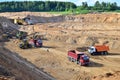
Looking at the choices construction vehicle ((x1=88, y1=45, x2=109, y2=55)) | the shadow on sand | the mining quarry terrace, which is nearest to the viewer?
the mining quarry terrace

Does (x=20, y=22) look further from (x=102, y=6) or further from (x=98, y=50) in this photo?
(x=98, y=50)

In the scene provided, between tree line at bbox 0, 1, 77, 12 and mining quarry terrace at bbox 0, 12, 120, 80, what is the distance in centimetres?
3196

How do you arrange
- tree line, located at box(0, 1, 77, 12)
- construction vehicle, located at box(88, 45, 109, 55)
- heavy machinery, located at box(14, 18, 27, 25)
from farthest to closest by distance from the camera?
tree line, located at box(0, 1, 77, 12) < heavy machinery, located at box(14, 18, 27, 25) < construction vehicle, located at box(88, 45, 109, 55)

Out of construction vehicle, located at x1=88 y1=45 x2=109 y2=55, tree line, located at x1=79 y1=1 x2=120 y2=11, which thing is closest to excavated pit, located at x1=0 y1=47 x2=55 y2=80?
construction vehicle, located at x1=88 y1=45 x2=109 y2=55

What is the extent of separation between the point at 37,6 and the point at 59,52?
78022 mm

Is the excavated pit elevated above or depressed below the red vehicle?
above

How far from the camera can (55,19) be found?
286ft

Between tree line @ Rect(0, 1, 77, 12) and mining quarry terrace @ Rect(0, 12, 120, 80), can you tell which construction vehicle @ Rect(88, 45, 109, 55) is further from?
tree line @ Rect(0, 1, 77, 12)

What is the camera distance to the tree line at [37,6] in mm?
117312

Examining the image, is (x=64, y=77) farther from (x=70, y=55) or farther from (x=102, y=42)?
(x=102, y=42)

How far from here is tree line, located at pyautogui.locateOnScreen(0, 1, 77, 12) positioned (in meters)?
117

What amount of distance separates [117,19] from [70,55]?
125 feet

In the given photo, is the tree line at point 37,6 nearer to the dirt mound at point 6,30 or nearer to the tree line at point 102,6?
the tree line at point 102,6

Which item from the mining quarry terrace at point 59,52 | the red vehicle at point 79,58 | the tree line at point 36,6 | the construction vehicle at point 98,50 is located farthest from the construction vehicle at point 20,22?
the red vehicle at point 79,58
